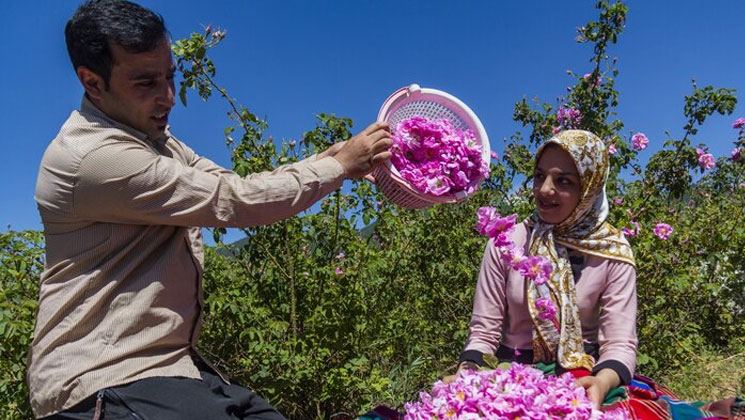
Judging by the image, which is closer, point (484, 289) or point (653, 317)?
point (484, 289)

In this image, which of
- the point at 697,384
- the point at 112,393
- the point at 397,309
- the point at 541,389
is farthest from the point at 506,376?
the point at 697,384

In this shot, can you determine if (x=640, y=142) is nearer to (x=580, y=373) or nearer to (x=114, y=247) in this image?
(x=580, y=373)

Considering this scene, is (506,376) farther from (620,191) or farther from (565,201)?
(620,191)

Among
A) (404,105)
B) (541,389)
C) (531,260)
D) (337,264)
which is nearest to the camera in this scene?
(541,389)

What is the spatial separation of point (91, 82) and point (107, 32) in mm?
162

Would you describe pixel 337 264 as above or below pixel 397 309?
above

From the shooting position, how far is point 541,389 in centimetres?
161

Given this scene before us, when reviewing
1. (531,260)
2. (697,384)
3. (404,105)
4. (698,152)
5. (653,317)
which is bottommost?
(697,384)

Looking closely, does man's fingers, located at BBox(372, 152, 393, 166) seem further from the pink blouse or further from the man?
the pink blouse

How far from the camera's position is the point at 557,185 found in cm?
240

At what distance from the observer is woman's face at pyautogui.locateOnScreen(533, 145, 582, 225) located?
239 cm

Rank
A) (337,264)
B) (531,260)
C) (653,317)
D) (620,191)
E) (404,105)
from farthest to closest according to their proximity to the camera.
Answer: (620,191)
(653,317)
(337,264)
(404,105)
(531,260)

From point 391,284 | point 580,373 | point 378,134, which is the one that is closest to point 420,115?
point 378,134

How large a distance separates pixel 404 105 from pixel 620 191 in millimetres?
2778
